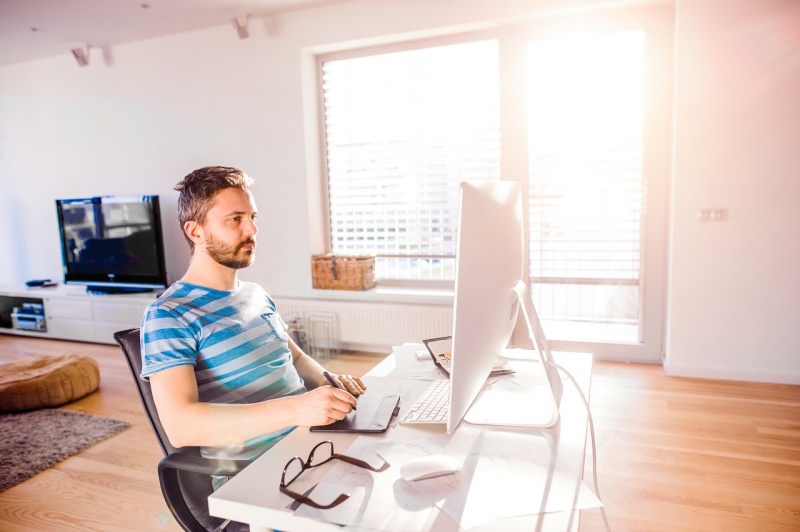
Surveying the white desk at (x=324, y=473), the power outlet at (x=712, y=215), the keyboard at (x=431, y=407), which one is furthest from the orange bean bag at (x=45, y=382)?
the power outlet at (x=712, y=215)

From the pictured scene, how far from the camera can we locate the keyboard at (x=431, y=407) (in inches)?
46.5

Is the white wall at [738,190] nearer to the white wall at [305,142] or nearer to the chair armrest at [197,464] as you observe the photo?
the white wall at [305,142]

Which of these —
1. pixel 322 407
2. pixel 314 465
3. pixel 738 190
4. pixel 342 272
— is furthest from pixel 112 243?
pixel 738 190

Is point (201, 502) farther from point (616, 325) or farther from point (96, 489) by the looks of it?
point (616, 325)

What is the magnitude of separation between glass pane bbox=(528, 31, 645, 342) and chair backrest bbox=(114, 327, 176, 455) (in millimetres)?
2958

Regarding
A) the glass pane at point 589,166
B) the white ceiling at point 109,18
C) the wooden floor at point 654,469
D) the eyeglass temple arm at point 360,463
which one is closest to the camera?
the eyeglass temple arm at point 360,463

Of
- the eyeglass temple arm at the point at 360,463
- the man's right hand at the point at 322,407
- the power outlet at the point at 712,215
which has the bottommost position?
the eyeglass temple arm at the point at 360,463

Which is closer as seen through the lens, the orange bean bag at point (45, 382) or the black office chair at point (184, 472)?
the black office chair at point (184, 472)

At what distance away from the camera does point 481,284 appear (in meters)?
0.95

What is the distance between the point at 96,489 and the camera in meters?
2.31

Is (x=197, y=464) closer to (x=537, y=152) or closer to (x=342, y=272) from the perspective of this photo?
(x=342, y=272)

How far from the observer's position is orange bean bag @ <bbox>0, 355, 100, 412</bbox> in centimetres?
322

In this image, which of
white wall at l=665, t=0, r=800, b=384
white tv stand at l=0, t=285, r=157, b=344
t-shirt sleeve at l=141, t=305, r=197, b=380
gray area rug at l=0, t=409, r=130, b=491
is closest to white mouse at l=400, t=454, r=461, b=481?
t-shirt sleeve at l=141, t=305, r=197, b=380

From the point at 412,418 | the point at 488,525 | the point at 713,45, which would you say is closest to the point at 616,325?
the point at 713,45
